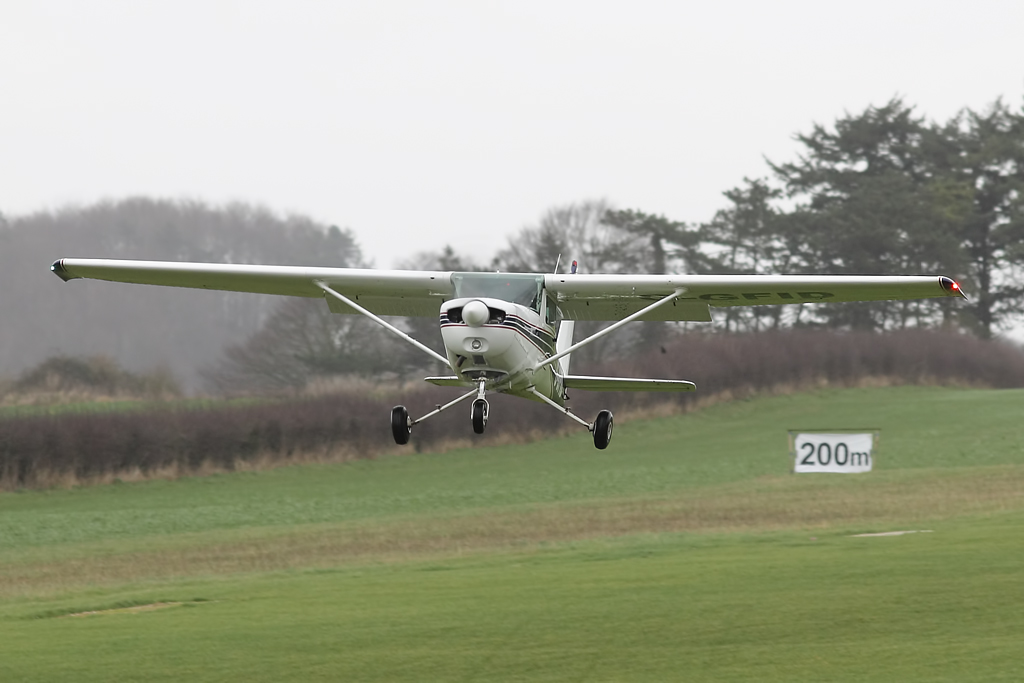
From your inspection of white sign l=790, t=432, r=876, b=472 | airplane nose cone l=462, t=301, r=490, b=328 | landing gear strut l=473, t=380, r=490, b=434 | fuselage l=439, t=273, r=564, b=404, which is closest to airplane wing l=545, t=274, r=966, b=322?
fuselage l=439, t=273, r=564, b=404

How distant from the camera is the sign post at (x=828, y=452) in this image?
230 feet

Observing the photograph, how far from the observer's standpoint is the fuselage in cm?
1463

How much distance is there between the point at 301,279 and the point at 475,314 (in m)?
3.60

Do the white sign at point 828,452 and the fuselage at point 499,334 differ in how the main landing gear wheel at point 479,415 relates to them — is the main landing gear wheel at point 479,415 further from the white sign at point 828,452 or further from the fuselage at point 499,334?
the white sign at point 828,452

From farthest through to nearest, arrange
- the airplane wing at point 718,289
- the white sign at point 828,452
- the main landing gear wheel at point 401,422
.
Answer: the white sign at point 828,452
the airplane wing at point 718,289
the main landing gear wheel at point 401,422

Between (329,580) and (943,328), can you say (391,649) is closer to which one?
(329,580)

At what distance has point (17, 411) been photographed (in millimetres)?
63000

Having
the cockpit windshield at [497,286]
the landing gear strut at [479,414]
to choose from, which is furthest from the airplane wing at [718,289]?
the landing gear strut at [479,414]

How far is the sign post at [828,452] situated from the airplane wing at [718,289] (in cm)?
5364

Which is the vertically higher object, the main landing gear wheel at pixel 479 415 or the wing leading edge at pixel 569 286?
the wing leading edge at pixel 569 286

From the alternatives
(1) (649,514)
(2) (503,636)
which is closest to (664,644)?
(2) (503,636)

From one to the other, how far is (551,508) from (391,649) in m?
23.1

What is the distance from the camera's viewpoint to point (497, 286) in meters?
15.6

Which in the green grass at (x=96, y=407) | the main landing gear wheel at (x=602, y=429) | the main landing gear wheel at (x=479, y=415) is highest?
the main landing gear wheel at (x=479, y=415)
